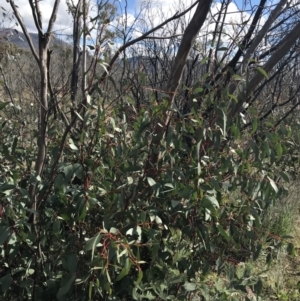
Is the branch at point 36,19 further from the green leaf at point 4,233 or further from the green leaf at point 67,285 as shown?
the green leaf at point 67,285

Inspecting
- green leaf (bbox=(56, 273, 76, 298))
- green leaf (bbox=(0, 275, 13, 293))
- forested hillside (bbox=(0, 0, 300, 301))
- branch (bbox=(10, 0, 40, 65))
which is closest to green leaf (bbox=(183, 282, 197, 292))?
forested hillside (bbox=(0, 0, 300, 301))

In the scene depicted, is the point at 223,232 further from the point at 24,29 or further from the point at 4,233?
the point at 24,29

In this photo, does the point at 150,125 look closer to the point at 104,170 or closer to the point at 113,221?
→ the point at 104,170

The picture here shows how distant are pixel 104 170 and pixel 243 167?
1.98 ft

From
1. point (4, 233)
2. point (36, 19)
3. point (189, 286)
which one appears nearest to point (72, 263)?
point (4, 233)

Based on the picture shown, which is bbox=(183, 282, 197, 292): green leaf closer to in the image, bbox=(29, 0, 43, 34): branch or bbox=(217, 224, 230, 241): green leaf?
bbox=(217, 224, 230, 241): green leaf

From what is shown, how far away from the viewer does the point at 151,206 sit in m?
1.70

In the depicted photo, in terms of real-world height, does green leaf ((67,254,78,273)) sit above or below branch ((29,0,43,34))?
below

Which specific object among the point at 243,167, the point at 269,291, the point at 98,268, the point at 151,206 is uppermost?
the point at 243,167

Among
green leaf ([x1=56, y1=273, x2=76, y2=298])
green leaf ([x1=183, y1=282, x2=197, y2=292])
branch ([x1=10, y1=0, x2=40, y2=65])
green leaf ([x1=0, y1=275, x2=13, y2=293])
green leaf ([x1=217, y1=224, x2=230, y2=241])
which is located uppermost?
branch ([x1=10, y1=0, x2=40, y2=65])

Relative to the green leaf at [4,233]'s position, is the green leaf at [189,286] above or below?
below

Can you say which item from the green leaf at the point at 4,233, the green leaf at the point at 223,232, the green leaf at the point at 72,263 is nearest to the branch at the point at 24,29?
the green leaf at the point at 4,233

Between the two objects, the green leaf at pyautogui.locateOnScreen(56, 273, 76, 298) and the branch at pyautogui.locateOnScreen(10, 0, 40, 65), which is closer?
the green leaf at pyautogui.locateOnScreen(56, 273, 76, 298)

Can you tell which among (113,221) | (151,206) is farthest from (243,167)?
(113,221)
